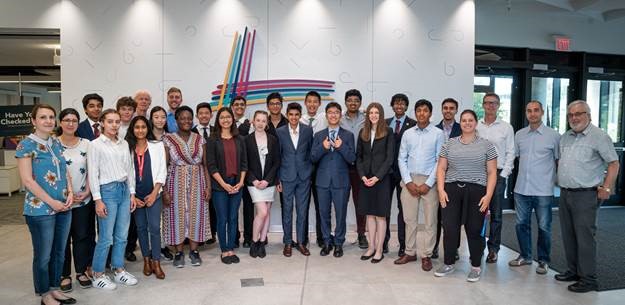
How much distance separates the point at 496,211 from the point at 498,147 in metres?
0.62

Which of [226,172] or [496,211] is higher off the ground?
[226,172]

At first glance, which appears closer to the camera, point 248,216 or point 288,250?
point 288,250

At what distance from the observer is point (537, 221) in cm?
409

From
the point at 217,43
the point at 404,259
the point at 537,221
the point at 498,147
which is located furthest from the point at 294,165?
the point at 537,221

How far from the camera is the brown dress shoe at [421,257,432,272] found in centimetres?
407

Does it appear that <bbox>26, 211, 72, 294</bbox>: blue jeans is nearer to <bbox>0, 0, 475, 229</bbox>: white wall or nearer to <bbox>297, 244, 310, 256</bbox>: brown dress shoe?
<bbox>297, 244, 310, 256</bbox>: brown dress shoe

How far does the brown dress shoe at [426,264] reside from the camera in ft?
13.3

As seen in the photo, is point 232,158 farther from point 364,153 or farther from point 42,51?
point 42,51

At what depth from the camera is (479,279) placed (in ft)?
12.6

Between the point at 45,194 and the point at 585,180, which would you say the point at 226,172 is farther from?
the point at 585,180

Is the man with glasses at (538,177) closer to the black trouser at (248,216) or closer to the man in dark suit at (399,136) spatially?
the man in dark suit at (399,136)

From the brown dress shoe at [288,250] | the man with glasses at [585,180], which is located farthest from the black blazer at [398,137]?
the man with glasses at [585,180]

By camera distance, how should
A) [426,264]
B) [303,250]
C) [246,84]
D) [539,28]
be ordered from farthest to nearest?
1. [539,28]
2. [246,84]
3. [303,250]
4. [426,264]

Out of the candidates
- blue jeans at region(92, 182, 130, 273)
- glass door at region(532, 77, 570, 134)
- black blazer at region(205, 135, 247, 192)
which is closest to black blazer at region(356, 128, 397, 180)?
black blazer at region(205, 135, 247, 192)
